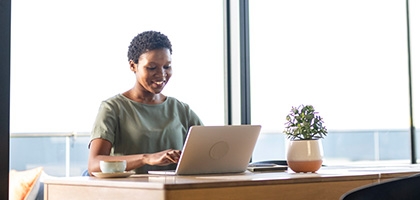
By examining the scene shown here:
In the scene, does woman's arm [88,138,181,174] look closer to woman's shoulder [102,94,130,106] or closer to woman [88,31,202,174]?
woman [88,31,202,174]

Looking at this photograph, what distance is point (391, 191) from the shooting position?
7.63 feet

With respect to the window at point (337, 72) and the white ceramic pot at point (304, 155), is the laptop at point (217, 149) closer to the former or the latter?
the white ceramic pot at point (304, 155)

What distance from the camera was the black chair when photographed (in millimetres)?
2295

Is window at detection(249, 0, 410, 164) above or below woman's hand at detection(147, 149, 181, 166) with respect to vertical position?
above

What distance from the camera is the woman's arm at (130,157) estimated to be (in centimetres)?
303

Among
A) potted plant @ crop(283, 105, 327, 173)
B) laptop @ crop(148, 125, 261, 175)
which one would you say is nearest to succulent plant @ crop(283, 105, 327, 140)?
potted plant @ crop(283, 105, 327, 173)

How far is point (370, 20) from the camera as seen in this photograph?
577 cm

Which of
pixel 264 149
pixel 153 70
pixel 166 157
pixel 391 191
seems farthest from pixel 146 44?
pixel 264 149

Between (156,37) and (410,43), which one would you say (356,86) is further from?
(156,37)

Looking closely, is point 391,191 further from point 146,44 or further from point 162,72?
point 146,44

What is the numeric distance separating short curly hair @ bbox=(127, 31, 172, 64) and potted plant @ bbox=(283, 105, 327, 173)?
0.79 m

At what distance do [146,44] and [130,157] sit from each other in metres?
0.65

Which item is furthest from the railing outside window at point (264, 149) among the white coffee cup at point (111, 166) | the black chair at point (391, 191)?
the black chair at point (391, 191)

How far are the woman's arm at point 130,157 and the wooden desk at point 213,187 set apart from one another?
266 mm
